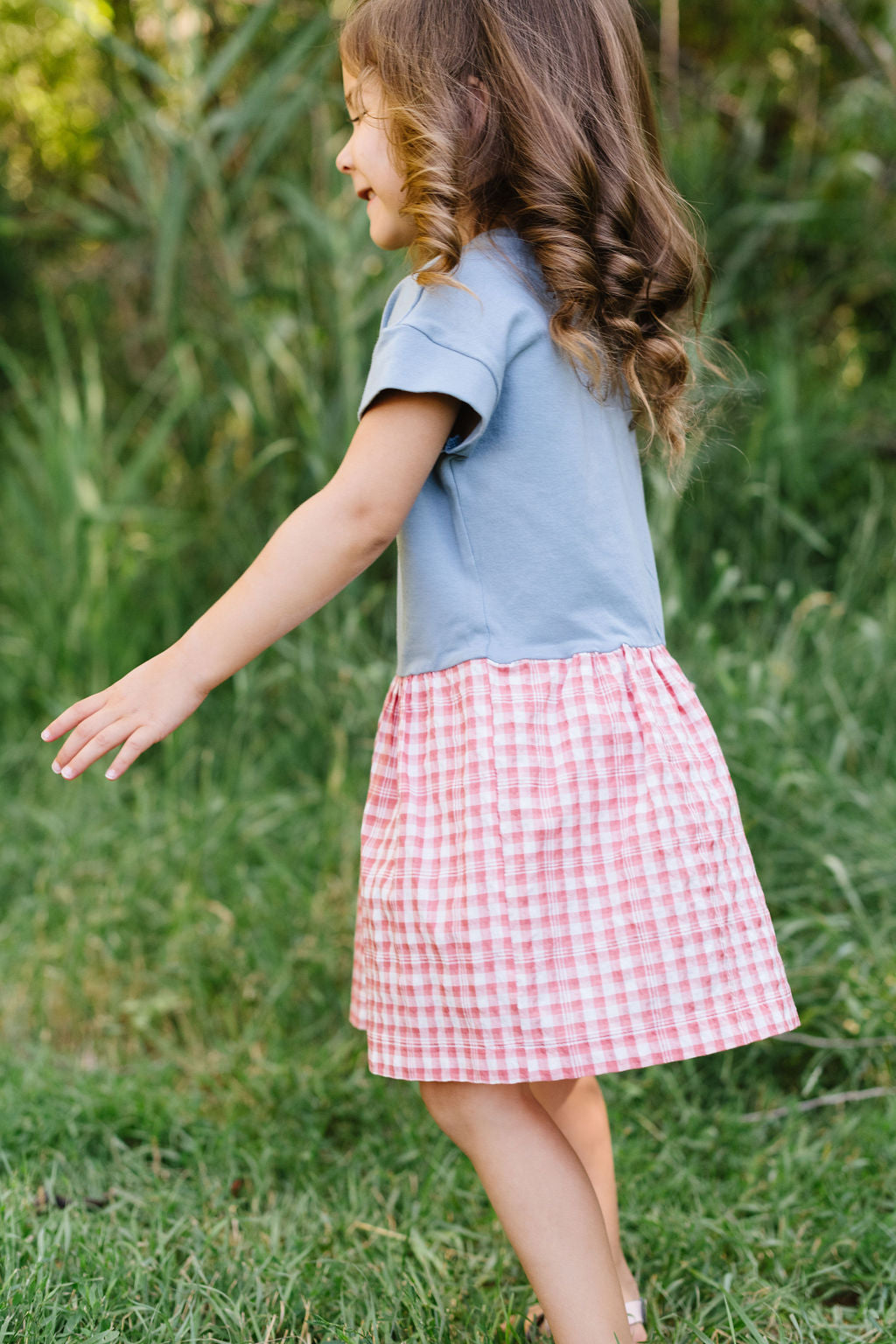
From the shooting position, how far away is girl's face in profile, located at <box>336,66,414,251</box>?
131 centimetres

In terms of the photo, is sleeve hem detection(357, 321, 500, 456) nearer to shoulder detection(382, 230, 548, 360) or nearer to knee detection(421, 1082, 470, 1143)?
shoulder detection(382, 230, 548, 360)

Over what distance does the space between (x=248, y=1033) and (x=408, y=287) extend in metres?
1.21

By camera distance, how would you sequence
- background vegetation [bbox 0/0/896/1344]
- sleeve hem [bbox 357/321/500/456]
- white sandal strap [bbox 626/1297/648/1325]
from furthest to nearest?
background vegetation [bbox 0/0/896/1344], white sandal strap [bbox 626/1297/648/1325], sleeve hem [bbox 357/321/500/456]

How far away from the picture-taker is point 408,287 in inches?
50.9

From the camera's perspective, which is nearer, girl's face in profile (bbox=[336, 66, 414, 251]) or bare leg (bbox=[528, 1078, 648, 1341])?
girl's face in profile (bbox=[336, 66, 414, 251])

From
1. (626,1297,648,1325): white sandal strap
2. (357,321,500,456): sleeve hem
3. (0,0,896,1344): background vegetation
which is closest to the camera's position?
(357,321,500,456): sleeve hem

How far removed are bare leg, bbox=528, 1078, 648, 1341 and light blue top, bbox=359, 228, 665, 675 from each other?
1.77 feet

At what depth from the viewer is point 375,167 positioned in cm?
132

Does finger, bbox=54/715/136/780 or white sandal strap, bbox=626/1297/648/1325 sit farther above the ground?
finger, bbox=54/715/136/780

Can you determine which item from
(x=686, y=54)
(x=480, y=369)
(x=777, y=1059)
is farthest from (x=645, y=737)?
(x=686, y=54)

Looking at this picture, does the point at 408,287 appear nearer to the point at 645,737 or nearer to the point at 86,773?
the point at 645,737

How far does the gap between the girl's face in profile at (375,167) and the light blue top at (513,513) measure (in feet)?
0.23

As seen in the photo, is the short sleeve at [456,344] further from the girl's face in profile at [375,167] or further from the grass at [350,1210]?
the grass at [350,1210]

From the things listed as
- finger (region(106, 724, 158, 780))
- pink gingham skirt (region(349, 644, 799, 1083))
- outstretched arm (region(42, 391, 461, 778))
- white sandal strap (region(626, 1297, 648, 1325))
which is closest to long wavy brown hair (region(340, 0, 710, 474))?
outstretched arm (region(42, 391, 461, 778))
